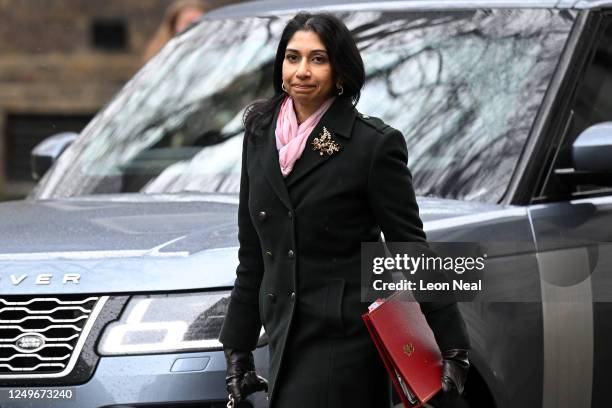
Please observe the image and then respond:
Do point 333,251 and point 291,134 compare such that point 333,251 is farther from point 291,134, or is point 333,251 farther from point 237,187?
point 237,187

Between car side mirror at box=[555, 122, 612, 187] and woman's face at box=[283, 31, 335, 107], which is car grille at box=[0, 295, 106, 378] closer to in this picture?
woman's face at box=[283, 31, 335, 107]

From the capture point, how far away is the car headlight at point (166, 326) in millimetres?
4445

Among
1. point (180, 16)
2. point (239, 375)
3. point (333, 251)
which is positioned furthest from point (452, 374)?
point (180, 16)

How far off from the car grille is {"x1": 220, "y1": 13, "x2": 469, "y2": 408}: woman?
1.54 ft

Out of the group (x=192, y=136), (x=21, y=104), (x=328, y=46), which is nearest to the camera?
(x=328, y=46)

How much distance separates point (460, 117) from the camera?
5578 millimetres

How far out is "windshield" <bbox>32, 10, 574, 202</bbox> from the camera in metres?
5.48

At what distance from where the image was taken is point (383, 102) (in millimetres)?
5730

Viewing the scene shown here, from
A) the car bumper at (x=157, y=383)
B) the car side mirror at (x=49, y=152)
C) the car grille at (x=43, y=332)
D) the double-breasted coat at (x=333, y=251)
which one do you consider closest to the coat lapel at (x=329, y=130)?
the double-breasted coat at (x=333, y=251)

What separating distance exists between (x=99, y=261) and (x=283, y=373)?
0.68m

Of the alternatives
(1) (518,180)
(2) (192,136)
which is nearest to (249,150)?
(1) (518,180)

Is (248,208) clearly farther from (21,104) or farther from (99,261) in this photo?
(21,104)

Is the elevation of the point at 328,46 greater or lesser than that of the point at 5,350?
greater

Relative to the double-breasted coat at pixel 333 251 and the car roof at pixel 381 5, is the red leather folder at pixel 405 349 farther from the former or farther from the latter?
the car roof at pixel 381 5
